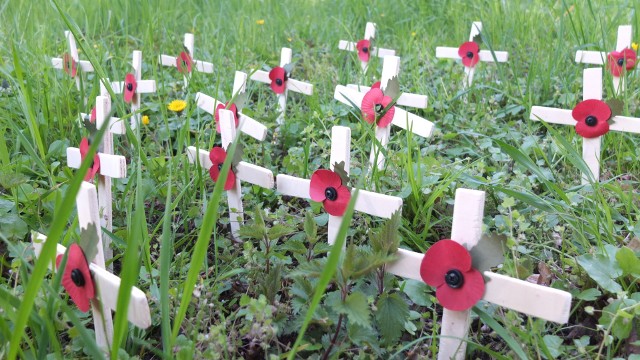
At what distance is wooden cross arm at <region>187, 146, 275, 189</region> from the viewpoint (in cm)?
183

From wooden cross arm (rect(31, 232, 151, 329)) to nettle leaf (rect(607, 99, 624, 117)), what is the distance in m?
1.78

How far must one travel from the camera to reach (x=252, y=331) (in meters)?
1.38

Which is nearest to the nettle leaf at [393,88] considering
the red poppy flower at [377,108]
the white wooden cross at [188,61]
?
the red poppy flower at [377,108]

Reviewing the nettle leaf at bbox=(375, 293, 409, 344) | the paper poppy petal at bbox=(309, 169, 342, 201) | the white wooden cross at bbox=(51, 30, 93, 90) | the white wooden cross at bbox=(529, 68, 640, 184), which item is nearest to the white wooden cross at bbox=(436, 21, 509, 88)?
the white wooden cross at bbox=(529, 68, 640, 184)

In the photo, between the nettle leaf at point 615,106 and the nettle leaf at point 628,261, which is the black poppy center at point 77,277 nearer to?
the nettle leaf at point 628,261

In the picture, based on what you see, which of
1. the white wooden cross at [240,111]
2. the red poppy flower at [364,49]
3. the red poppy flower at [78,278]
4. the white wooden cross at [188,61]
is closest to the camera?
the red poppy flower at [78,278]

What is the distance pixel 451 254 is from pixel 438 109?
193 cm

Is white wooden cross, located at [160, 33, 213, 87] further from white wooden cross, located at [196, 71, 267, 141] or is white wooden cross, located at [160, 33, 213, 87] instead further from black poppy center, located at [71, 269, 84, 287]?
black poppy center, located at [71, 269, 84, 287]

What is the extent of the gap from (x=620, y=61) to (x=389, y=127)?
1320 mm

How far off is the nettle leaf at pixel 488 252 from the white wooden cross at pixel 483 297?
0.02 m

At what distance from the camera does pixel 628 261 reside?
155 centimetres

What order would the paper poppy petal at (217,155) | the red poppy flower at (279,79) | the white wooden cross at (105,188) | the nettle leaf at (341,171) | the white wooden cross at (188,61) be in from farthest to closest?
the white wooden cross at (188,61)
the red poppy flower at (279,79)
the paper poppy petal at (217,155)
the white wooden cross at (105,188)
the nettle leaf at (341,171)

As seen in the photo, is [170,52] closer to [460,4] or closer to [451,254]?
[460,4]

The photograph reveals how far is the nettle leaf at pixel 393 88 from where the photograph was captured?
7.46 ft
